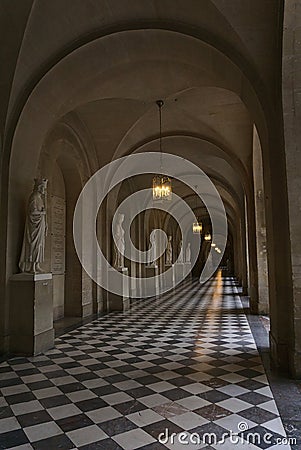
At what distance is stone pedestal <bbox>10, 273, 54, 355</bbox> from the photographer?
5500 mm

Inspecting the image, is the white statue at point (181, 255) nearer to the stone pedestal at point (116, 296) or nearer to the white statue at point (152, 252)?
the white statue at point (152, 252)

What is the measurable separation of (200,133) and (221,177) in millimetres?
4940

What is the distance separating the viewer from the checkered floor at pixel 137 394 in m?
2.76

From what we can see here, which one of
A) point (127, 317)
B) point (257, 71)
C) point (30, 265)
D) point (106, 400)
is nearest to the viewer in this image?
point (106, 400)

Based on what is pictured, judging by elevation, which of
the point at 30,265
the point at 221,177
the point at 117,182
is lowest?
the point at 30,265

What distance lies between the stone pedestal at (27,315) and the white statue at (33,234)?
0.62ft

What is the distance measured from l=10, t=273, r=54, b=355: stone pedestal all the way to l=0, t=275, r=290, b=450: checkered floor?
28 cm

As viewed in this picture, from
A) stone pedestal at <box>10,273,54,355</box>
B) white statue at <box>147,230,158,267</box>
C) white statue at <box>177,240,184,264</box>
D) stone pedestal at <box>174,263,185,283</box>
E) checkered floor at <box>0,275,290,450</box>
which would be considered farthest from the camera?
white statue at <box>177,240,184,264</box>

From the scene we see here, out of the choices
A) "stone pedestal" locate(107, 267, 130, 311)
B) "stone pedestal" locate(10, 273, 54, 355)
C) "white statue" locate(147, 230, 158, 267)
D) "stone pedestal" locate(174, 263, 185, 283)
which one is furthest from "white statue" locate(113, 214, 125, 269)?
"stone pedestal" locate(174, 263, 185, 283)

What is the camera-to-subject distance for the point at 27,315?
5.57 metres

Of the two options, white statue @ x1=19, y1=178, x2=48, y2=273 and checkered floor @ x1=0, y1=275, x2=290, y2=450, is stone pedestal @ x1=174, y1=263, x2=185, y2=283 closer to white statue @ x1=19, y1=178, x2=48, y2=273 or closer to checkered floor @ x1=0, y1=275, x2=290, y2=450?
checkered floor @ x1=0, y1=275, x2=290, y2=450

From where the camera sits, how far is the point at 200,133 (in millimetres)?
10008

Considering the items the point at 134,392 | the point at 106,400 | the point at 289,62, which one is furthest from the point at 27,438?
the point at 289,62

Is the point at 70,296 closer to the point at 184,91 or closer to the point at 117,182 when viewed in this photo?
the point at 117,182
